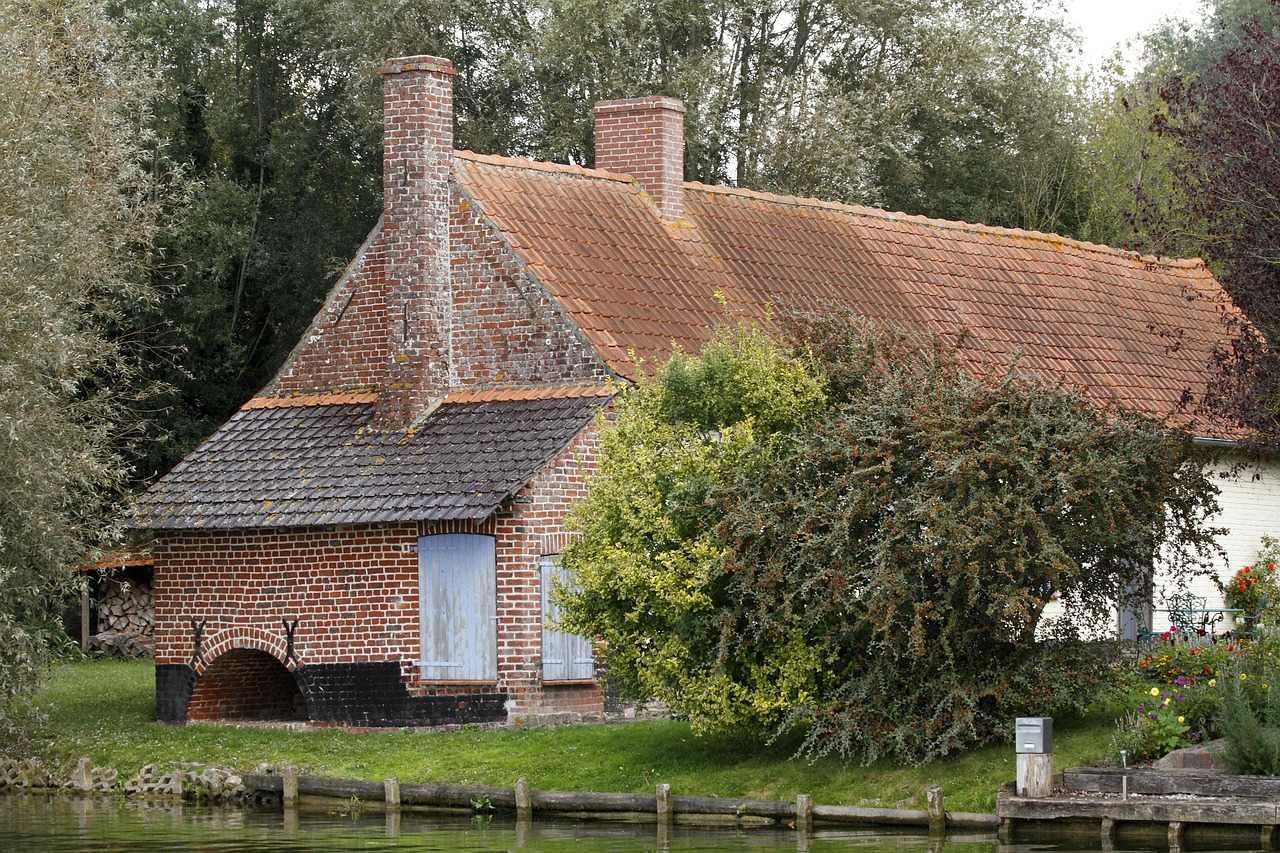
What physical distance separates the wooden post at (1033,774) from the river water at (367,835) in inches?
25.1

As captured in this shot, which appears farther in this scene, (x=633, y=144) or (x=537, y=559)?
(x=633, y=144)

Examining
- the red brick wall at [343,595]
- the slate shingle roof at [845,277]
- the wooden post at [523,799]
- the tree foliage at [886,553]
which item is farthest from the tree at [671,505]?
the slate shingle roof at [845,277]

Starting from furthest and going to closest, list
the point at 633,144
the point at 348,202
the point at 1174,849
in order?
the point at 348,202
the point at 633,144
the point at 1174,849

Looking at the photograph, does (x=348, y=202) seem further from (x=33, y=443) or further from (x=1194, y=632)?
(x=1194, y=632)

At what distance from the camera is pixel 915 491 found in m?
17.2

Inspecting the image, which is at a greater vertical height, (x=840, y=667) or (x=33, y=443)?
(x=33, y=443)

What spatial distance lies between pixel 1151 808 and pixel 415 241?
12.2m

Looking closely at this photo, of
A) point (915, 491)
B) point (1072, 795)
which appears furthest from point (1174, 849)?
point (915, 491)

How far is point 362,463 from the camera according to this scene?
22.9 meters

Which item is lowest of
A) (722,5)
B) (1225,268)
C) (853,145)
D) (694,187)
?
(1225,268)

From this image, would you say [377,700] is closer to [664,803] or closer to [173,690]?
[173,690]

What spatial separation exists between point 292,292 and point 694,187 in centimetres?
1350

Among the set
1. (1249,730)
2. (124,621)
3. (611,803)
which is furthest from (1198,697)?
(124,621)

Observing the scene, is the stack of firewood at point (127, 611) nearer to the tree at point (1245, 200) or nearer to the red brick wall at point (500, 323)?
the red brick wall at point (500, 323)
